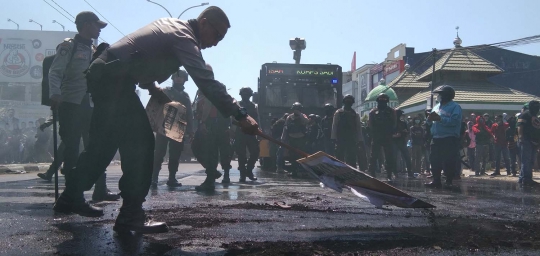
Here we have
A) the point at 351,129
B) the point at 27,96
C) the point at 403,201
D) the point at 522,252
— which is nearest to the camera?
the point at 522,252

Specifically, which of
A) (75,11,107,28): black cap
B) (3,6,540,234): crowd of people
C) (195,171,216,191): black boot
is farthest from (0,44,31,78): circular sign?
(75,11,107,28): black cap

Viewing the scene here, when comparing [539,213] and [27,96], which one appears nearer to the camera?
[539,213]

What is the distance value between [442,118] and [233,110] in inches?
241

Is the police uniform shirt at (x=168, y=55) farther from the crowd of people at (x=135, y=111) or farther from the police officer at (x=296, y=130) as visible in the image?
the police officer at (x=296, y=130)

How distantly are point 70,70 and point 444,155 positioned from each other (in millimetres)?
6145

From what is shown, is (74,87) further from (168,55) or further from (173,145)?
(173,145)

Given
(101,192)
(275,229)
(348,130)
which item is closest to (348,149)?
(348,130)

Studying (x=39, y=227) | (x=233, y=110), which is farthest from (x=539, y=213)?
(x=39, y=227)

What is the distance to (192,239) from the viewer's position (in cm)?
368

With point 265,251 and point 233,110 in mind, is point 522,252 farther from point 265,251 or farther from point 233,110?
point 233,110

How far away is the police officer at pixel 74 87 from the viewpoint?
5789 millimetres

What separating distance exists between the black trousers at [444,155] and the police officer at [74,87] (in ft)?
18.3

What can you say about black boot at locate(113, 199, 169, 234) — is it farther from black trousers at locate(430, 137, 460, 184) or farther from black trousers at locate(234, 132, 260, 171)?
black trousers at locate(234, 132, 260, 171)

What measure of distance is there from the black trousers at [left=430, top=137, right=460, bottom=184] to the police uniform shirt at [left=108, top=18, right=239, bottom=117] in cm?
617
